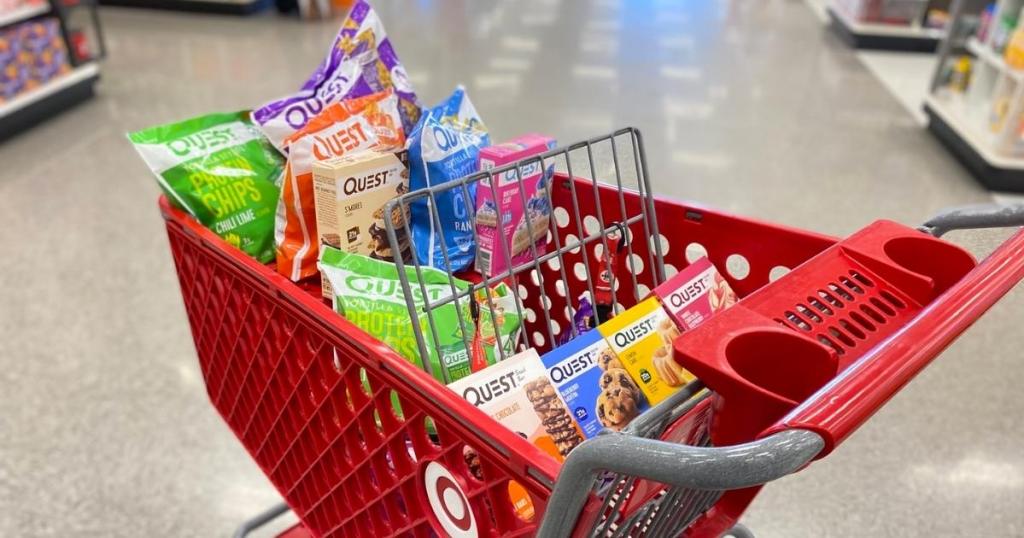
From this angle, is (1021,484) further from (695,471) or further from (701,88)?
(701,88)

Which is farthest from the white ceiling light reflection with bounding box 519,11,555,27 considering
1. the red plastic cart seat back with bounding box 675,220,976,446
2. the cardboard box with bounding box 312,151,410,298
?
the red plastic cart seat back with bounding box 675,220,976,446

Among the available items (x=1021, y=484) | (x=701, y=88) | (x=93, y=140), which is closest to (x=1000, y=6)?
(x=701, y=88)

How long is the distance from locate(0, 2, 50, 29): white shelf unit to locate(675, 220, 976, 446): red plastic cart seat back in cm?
443

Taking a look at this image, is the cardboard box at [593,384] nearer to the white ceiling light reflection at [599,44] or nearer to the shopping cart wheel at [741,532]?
the shopping cart wheel at [741,532]

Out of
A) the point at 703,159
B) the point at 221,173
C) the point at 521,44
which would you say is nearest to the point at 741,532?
the point at 221,173

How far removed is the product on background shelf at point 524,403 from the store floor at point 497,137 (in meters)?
0.56

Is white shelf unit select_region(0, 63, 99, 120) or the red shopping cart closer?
the red shopping cart

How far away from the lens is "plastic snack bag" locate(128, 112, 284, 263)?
3.35 ft

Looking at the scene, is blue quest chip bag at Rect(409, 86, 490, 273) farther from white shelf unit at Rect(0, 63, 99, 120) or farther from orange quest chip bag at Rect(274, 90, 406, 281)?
white shelf unit at Rect(0, 63, 99, 120)

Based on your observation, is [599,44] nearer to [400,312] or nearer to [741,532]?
[741,532]

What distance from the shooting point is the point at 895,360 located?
0.53 m

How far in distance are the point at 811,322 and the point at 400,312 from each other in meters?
0.50

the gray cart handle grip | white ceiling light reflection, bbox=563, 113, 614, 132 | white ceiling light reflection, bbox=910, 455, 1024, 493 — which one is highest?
the gray cart handle grip

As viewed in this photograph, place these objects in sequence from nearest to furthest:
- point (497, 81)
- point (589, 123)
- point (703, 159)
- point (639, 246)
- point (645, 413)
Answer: point (645, 413)
point (639, 246)
point (703, 159)
point (589, 123)
point (497, 81)
